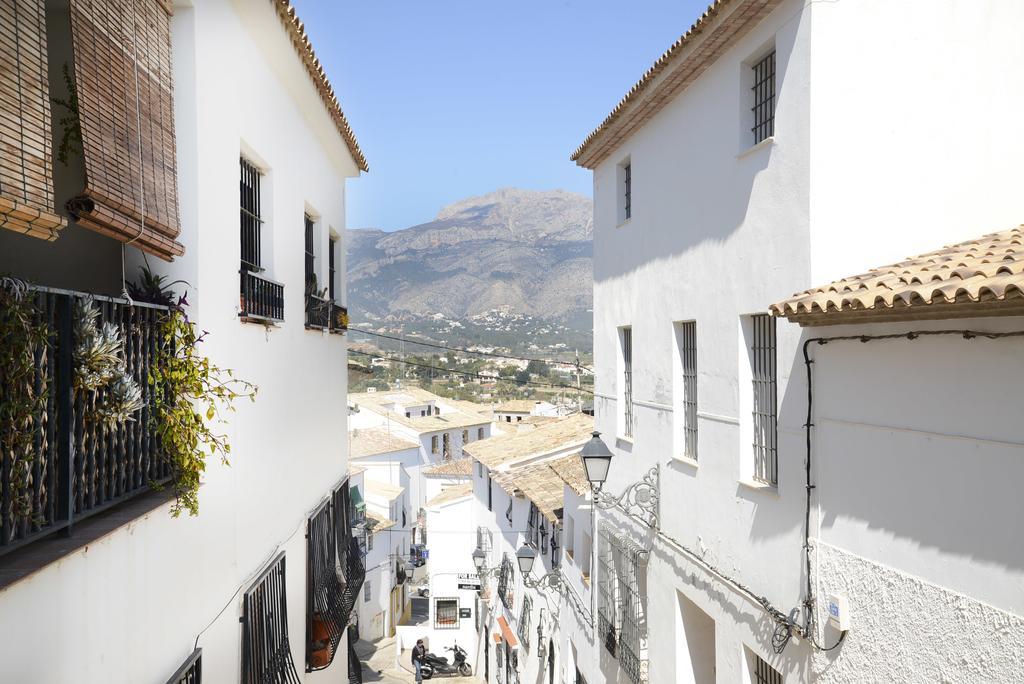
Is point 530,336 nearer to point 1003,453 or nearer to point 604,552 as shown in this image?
point 604,552

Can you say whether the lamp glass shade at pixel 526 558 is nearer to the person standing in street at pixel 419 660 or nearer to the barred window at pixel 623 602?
the barred window at pixel 623 602

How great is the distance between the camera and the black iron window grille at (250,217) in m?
7.18

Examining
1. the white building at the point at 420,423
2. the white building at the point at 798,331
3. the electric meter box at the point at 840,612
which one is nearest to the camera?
the white building at the point at 798,331

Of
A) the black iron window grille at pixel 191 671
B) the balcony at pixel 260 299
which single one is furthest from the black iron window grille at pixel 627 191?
the black iron window grille at pixel 191 671

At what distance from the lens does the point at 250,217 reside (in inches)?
293

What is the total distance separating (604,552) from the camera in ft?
43.0

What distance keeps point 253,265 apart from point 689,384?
5.14m

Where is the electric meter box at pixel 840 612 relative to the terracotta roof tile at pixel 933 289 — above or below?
below

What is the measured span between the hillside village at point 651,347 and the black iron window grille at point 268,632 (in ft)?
0.15

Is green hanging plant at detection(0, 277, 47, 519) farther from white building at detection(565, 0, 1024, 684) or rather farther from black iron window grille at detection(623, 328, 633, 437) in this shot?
black iron window grille at detection(623, 328, 633, 437)

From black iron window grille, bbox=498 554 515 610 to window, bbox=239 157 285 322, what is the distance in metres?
17.2

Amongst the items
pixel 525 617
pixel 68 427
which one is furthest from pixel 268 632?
pixel 525 617

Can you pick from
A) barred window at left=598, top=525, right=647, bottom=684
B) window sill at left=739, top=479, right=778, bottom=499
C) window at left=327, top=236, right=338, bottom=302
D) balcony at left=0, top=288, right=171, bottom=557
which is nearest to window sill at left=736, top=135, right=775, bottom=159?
window sill at left=739, top=479, right=778, bottom=499

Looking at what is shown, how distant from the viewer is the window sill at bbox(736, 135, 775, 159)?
699cm
